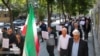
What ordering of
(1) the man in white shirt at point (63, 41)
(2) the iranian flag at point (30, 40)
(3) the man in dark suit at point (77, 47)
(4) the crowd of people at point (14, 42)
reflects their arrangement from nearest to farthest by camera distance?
1. (2) the iranian flag at point (30, 40)
2. (3) the man in dark suit at point (77, 47)
3. (1) the man in white shirt at point (63, 41)
4. (4) the crowd of people at point (14, 42)

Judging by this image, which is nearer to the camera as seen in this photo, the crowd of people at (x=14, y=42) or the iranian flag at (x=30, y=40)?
the iranian flag at (x=30, y=40)

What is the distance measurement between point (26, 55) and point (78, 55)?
1.31 meters

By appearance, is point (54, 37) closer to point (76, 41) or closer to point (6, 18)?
point (76, 41)

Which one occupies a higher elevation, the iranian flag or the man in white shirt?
the iranian flag

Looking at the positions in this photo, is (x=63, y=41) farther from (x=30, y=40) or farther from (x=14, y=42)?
(x=30, y=40)

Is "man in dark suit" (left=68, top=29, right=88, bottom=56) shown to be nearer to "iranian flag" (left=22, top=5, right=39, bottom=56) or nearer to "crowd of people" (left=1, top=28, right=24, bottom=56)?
"iranian flag" (left=22, top=5, right=39, bottom=56)

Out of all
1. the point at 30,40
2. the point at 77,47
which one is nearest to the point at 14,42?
the point at 30,40

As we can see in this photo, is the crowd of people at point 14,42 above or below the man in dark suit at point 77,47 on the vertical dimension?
below

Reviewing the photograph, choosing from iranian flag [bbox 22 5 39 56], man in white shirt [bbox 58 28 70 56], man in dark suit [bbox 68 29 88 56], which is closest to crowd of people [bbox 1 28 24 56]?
man in white shirt [bbox 58 28 70 56]

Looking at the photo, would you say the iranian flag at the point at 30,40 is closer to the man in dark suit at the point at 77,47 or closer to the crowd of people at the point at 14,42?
the man in dark suit at the point at 77,47

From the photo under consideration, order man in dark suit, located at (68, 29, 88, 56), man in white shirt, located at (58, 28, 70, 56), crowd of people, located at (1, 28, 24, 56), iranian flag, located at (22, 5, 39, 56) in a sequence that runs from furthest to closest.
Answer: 1. crowd of people, located at (1, 28, 24, 56)
2. man in white shirt, located at (58, 28, 70, 56)
3. man in dark suit, located at (68, 29, 88, 56)
4. iranian flag, located at (22, 5, 39, 56)

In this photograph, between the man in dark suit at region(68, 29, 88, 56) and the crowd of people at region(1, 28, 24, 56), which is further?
the crowd of people at region(1, 28, 24, 56)

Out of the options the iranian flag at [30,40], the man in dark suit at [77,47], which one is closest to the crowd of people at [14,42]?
the iranian flag at [30,40]

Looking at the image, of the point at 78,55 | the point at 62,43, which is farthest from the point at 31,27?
the point at 62,43
